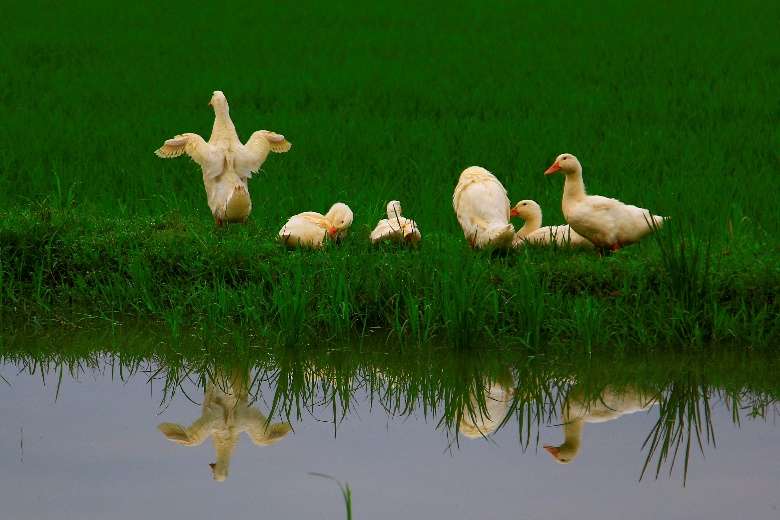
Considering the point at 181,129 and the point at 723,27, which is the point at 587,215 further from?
the point at 723,27

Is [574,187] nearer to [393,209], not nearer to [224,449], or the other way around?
[393,209]

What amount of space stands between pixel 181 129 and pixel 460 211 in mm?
4076

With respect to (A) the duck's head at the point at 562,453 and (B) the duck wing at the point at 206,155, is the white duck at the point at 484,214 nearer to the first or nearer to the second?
(B) the duck wing at the point at 206,155

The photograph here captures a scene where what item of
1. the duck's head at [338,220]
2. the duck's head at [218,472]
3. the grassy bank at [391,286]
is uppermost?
the duck's head at [338,220]

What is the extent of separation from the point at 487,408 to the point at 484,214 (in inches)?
70.4

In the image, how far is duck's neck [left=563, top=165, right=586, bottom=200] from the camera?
270 inches

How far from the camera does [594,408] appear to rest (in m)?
5.25

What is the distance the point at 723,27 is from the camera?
1537 centimetres

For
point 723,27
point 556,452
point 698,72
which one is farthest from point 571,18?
point 556,452

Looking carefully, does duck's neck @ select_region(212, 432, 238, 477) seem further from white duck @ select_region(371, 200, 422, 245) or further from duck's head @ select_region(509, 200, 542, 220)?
duck's head @ select_region(509, 200, 542, 220)

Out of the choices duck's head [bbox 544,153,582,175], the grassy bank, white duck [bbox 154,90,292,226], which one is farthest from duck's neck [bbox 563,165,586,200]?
white duck [bbox 154,90,292,226]

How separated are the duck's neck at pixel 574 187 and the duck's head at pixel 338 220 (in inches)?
47.4

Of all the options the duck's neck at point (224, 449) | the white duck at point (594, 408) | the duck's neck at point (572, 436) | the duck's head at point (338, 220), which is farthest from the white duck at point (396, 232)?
the duck's neck at point (224, 449)

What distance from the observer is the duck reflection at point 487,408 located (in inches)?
197
